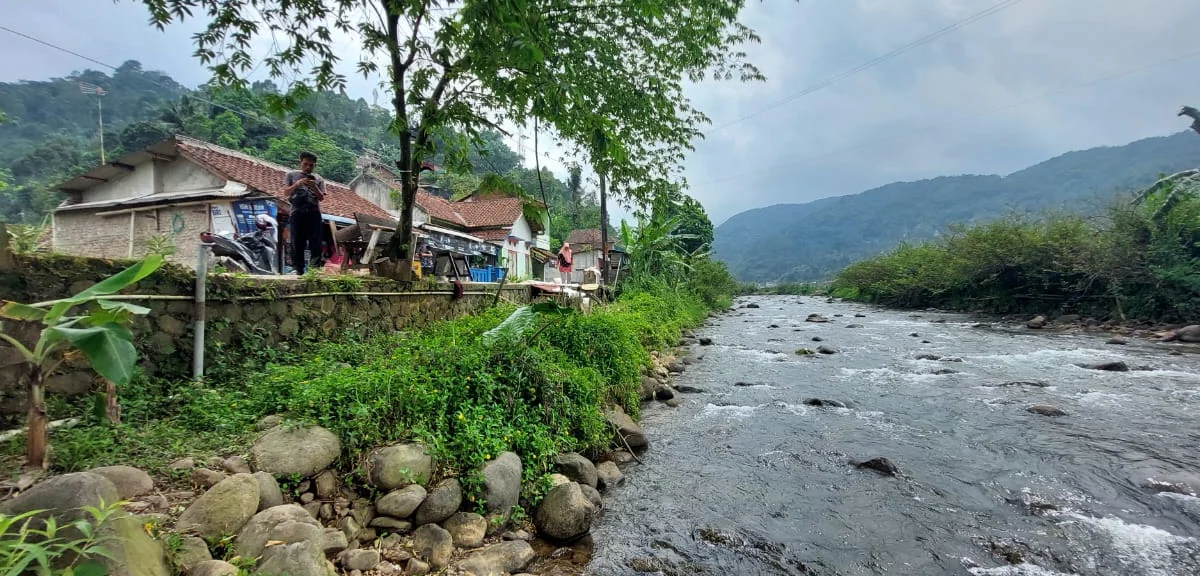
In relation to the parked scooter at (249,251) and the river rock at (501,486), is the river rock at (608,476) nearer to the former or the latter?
the river rock at (501,486)

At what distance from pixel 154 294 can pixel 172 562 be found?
9.43ft

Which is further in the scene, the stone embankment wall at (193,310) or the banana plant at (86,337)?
the stone embankment wall at (193,310)

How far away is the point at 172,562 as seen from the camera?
8.09 feet

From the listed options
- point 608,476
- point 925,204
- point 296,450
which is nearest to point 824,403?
point 608,476

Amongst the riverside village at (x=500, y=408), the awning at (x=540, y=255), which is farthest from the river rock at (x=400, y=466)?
the awning at (x=540, y=255)

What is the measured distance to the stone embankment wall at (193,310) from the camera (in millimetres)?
3656

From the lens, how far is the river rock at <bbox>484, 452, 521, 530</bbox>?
4.05 m

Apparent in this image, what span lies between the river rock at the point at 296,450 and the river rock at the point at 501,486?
1.18 metres

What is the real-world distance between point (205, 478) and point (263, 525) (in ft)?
2.06

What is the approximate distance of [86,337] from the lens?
2.33 m

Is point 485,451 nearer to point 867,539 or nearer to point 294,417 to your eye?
point 294,417

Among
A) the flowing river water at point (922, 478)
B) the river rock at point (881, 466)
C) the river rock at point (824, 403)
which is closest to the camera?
the flowing river water at point (922, 478)

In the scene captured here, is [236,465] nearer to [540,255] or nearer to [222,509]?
Answer: [222,509]

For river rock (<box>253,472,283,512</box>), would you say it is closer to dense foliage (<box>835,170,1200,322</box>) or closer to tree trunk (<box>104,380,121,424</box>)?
tree trunk (<box>104,380,121,424</box>)
